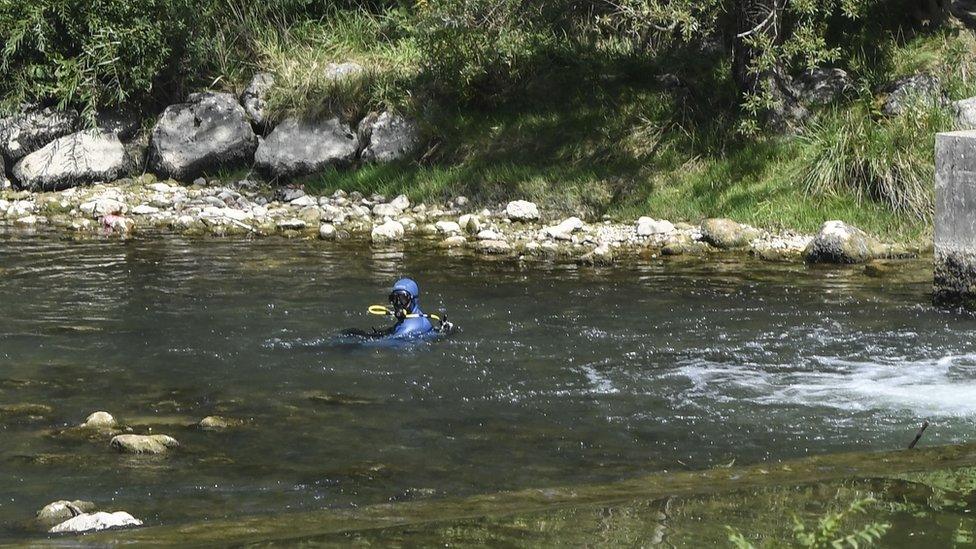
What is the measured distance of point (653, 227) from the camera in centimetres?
1386

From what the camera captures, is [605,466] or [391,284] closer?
[605,466]

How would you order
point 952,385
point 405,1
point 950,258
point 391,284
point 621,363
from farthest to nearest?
point 405,1 < point 391,284 < point 950,258 < point 621,363 < point 952,385

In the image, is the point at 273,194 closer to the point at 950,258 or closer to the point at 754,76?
the point at 754,76

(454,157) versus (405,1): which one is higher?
(405,1)

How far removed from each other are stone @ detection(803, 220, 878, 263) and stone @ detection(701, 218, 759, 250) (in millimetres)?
705

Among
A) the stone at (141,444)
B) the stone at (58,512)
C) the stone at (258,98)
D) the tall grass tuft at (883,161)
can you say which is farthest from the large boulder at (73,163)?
the stone at (58,512)

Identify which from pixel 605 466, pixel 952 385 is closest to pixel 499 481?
pixel 605 466

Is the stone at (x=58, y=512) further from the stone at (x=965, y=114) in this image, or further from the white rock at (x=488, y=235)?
the stone at (x=965, y=114)

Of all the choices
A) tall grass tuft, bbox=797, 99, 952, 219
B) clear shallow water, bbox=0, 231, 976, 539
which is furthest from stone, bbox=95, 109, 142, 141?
tall grass tuft, bbox=797, 99, 952, 219

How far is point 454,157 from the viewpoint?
1625 cm

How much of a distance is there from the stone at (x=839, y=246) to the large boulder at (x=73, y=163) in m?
9.27

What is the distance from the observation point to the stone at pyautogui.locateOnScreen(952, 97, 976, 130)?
14000 mm

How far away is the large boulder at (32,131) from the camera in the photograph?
17688mm

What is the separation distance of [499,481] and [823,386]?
9.50ft
